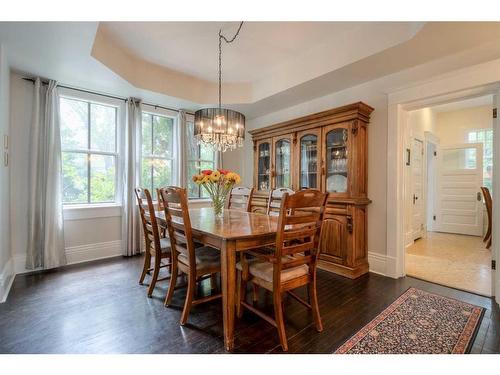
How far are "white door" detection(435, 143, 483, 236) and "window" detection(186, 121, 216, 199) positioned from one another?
5.28m

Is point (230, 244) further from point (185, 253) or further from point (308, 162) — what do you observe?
point (308, 162)

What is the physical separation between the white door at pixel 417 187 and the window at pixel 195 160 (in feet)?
12.7

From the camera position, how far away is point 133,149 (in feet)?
12.6

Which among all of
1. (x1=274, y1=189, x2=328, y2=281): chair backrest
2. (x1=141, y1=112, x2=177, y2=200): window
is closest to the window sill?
(x1=141, y1=112, x2=177, y2=200): window

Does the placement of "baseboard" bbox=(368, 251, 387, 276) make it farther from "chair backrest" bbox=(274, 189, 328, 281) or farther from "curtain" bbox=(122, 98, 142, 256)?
"curtain" bbox=(122, 98, 142, 256)

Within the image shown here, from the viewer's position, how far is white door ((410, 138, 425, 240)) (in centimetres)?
458

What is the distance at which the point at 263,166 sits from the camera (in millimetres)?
4445

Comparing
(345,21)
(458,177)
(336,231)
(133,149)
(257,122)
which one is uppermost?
(345,21)

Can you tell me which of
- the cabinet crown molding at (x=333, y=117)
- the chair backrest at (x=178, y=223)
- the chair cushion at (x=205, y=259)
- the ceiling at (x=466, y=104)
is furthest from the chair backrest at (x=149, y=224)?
the ceiling at (x=466, y=104)

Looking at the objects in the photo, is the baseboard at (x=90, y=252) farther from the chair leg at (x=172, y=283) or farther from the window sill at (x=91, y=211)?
the chair leg at (x=172, y=283)

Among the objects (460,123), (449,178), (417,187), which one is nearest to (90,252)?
(417,187)
